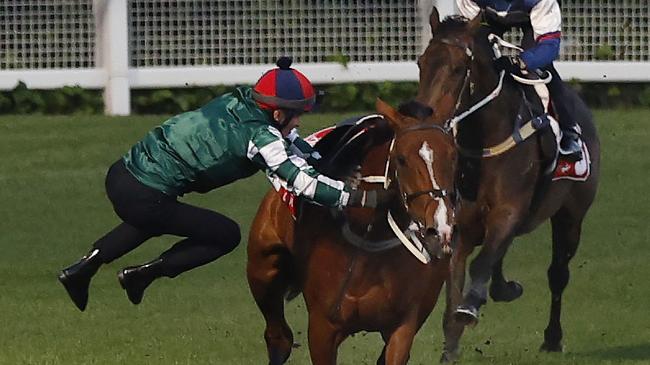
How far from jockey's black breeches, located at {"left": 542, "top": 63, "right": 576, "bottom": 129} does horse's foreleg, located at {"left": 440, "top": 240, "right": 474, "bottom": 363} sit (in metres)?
0.92

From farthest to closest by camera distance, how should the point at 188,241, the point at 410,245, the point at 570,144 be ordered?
the point at 570,144
the point at 188,241
the point at 410,245

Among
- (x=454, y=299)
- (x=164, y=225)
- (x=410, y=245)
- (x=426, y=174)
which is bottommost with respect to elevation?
(x=454, y=299)

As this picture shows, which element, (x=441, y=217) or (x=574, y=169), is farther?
(x=574, y=169)

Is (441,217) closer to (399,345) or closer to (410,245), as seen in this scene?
(410,245)

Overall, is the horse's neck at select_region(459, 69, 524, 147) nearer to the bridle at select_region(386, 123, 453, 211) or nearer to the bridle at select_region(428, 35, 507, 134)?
the bridle at select_region(428, 35, 507, 134)

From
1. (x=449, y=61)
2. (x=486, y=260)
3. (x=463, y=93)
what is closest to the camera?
(x=449, y=61)

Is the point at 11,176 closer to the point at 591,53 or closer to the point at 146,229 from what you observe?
the point at 591,53

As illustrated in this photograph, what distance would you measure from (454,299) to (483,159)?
75 centimetres

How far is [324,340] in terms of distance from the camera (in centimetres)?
708

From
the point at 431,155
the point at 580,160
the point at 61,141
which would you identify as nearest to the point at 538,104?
the point at 580,160

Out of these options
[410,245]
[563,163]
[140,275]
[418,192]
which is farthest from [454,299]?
[418,192]

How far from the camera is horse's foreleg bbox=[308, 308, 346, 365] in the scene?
708 cm

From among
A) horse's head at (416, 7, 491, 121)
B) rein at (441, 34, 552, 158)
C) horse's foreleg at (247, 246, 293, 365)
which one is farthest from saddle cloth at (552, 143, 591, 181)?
horse's foreleg at (247, 246, 293, 365)

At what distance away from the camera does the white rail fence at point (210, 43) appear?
18.2 m
